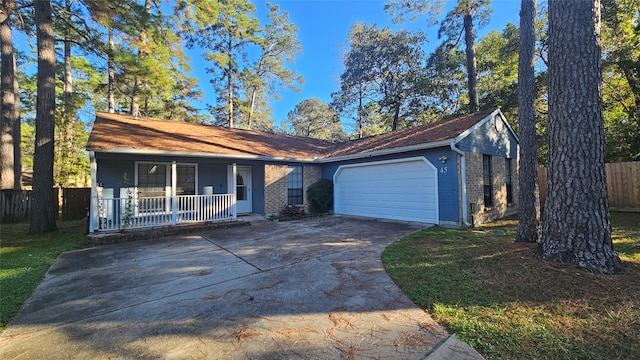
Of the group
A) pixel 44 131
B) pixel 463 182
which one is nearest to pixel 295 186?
pixel 463 182

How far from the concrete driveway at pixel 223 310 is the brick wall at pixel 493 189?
188 inches

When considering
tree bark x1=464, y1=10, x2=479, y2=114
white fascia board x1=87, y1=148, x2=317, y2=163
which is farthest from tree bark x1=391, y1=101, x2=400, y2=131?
white fascia board x1=87, y1=148, x2=317, y2=163

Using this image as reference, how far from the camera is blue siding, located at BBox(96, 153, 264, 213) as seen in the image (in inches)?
348

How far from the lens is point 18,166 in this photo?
12633mm

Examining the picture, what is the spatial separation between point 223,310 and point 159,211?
6857 millimetres

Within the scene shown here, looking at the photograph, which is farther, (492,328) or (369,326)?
(369,326)

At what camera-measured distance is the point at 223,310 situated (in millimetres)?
3115

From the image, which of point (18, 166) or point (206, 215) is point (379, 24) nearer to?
point (206, 215)

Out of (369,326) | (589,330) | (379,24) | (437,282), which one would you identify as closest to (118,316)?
(369,326)

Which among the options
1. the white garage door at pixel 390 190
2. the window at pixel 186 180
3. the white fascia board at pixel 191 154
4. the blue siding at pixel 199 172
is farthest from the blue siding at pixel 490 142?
the window at pixel 186 180

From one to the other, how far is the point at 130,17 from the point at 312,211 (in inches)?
382

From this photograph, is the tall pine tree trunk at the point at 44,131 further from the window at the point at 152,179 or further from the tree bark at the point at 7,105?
the tree bark at the point at 7,105

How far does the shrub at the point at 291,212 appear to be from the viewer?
10.8 m

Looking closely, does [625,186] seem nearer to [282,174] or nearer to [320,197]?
[320,197]
